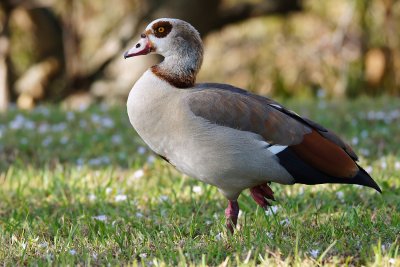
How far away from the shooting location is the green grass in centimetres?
347

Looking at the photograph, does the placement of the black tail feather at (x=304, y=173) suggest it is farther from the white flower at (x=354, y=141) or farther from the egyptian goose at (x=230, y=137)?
the white flower at (x=354, y=141)

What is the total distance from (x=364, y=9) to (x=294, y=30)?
2.98m

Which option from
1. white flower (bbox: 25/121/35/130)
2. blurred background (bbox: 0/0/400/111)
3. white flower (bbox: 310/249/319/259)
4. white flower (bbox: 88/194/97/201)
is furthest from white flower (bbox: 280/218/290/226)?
blurred background (bbox: 0/0/400/111)

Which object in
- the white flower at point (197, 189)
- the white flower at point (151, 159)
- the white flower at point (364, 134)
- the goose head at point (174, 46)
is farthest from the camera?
the white flower at point (364, 134)

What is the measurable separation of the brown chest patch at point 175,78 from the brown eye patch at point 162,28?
0.18m

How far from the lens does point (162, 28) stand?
411cm

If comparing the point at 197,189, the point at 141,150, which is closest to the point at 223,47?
the point at 141,150

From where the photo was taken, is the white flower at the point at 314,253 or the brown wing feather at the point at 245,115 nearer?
the white flower at the point at 314,253

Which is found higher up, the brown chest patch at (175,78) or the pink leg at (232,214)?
the brown chest patch at (175,78)

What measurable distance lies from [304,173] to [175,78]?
2.85 ft

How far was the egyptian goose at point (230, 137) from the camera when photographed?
3754mm

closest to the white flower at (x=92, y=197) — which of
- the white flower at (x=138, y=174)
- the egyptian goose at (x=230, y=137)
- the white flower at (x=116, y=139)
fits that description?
the white flower at (x=138, y=174)

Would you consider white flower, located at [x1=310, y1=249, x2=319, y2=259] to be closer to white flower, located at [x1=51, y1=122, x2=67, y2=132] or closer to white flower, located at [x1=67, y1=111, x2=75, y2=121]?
white flower, located at [x1=51, y1=122, x2=67, y2=132]

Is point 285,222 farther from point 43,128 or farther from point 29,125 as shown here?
point 29,125
